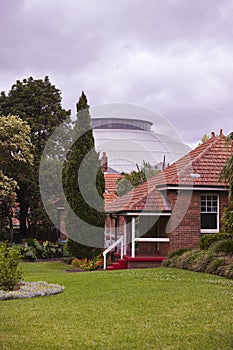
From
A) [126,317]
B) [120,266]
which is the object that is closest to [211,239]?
[120,266]

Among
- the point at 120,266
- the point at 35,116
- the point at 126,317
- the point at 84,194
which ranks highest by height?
the point at 35,116

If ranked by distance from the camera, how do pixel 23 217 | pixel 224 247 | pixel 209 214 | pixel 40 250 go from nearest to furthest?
1. pixel 224 247
2. pixel 209 214
3. pixel 40 250
4. pixel 23 217

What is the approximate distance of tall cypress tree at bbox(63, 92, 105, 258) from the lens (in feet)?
83.6

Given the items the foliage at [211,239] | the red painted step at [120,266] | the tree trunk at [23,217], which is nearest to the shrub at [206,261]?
the foliage at [211,239]

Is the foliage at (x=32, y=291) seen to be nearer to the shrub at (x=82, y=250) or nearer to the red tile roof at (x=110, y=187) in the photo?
the shrub at (x=82, y=250)

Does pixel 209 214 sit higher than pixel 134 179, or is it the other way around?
pixel 134 179

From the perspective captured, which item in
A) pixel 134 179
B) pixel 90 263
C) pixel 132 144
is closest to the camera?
pixel 90 263

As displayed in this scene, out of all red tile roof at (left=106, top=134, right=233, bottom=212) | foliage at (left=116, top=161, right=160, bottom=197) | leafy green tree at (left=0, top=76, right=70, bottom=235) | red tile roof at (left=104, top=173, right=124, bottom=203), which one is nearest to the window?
red tile roof at (left=106, top=134, right=233, bottom=212)

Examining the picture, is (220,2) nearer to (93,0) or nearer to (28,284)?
(93,0)

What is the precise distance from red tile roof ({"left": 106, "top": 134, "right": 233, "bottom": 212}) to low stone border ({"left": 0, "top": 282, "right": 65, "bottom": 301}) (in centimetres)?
827

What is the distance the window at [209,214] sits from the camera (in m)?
23.7

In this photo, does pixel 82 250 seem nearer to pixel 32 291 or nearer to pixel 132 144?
pixel 32 291

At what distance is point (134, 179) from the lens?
3412cm

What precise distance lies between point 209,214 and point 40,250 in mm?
12249
